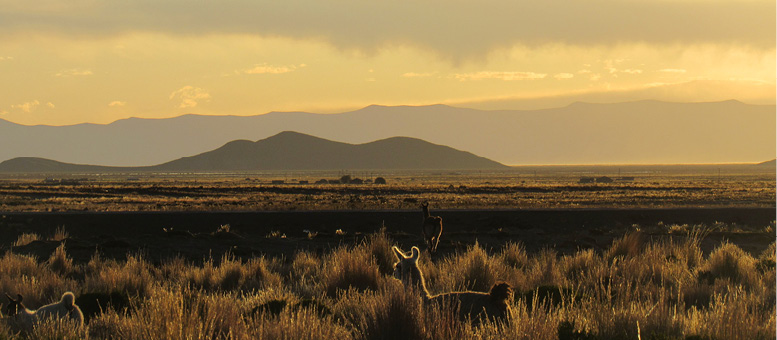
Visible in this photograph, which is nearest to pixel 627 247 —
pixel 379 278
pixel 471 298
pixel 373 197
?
pixel 379 278

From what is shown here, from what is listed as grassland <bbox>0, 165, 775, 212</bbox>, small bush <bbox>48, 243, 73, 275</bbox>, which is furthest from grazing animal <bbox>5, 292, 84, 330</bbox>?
grassland <bbox>0, 165, 775, 212</bbox>

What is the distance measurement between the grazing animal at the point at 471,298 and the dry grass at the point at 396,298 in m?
0.13

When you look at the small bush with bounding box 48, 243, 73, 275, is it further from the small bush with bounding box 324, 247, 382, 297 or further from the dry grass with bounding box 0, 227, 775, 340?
the small bush with bounding box 324, 247, 382, 297

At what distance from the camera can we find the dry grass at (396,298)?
24.1ft

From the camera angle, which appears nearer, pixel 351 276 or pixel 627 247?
pixel 351 276

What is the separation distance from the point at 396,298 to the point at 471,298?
1.02 m

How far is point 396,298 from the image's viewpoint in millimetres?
7469

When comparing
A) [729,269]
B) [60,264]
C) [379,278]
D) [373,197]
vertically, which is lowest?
[373,197]

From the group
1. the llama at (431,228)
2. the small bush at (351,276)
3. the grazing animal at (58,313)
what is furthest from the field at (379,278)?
the llama at (431,228)

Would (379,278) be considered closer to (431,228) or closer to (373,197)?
(431,228)

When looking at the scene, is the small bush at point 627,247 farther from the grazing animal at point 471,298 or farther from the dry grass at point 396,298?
the grazing animal at point 471,298

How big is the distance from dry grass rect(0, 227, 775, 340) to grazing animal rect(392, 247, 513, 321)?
0.13 metres

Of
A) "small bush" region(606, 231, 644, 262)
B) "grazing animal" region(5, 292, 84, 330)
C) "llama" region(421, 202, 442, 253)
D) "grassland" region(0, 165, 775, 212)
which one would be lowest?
"grassland" region(0, 165, 775, 212)

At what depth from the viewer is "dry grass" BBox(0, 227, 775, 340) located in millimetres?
7336
